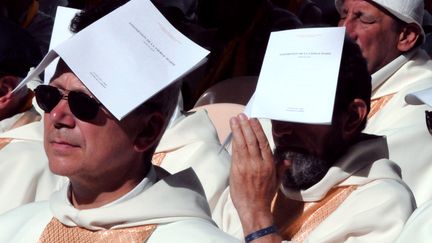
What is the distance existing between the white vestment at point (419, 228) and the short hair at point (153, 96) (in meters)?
0.76

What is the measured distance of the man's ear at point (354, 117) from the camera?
4266 millimetres

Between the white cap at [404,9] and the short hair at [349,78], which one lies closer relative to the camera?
the short hair at [349,78]

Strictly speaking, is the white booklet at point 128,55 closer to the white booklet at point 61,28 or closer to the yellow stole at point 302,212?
the white booklet at point 61,28

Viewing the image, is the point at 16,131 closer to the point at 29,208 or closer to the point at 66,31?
the point at 66,31

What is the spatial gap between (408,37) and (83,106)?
7.20 feet

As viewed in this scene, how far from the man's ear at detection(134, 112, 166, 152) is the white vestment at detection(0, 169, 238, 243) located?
10 cm

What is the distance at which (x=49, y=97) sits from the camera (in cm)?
378

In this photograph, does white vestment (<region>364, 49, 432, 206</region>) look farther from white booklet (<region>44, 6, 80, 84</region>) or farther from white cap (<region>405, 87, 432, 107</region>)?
white booklet (<region>44, 6, 80, 84</region>)

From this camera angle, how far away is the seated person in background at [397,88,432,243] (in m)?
3.67

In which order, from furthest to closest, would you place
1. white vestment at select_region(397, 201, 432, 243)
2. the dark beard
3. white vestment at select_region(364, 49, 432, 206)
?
1. white vestment at select_region(364, 49, 432, 206)
2. the dark beard
3. white vestment at select_region(397, 201, 432, 243)

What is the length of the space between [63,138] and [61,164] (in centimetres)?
7

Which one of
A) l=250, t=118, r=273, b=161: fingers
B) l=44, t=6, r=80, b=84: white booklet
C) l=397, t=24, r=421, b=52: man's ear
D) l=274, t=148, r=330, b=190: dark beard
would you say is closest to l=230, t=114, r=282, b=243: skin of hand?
l=250, t=118, r=273, b=161: fingers

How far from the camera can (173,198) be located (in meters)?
3.81

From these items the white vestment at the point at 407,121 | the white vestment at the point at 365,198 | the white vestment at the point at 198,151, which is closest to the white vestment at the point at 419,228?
the white vestment at the point at 365,198
